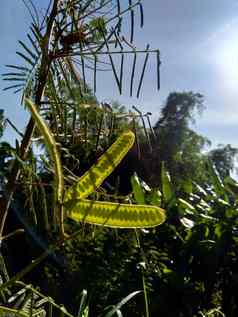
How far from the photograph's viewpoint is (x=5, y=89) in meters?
0.55

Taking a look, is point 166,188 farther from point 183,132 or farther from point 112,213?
point 183,132

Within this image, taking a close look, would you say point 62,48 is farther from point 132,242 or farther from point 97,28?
point 132,242

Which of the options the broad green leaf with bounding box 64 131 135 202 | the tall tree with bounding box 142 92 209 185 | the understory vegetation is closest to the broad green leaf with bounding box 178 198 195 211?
the understory vegetation

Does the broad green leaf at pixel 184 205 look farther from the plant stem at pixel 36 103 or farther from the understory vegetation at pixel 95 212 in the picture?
the plant stem at pixel 36 103

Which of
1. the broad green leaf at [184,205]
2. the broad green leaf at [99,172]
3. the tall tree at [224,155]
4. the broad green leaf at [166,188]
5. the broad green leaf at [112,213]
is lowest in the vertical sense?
the tall tree at [224,155]

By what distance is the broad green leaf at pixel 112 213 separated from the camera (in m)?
0.27

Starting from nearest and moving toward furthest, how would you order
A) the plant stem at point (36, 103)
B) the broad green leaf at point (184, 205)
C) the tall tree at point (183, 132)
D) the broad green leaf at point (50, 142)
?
the broad green leaf at point (50, 142), the plant stem at point (36, 103), the broad green leaf at point (184, 205), the tall tree at point (183, 132)

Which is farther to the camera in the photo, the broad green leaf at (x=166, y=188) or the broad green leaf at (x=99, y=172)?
the broad green leaf at (x=166, y=188)

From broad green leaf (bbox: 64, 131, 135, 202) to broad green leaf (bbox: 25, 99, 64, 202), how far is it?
0.01m

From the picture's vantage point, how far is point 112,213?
273 millimetres

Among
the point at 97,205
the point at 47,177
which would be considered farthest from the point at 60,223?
the point at 47,177

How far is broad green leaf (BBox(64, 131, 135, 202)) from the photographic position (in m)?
0.28

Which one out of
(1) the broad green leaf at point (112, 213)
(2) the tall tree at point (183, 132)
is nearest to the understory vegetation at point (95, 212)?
(1) the broad green leaf at point (112, 213)

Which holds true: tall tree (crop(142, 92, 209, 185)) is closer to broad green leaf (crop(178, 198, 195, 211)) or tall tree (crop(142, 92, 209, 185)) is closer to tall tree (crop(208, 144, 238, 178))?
tall tree (crop(208, 144, 238, 178))
